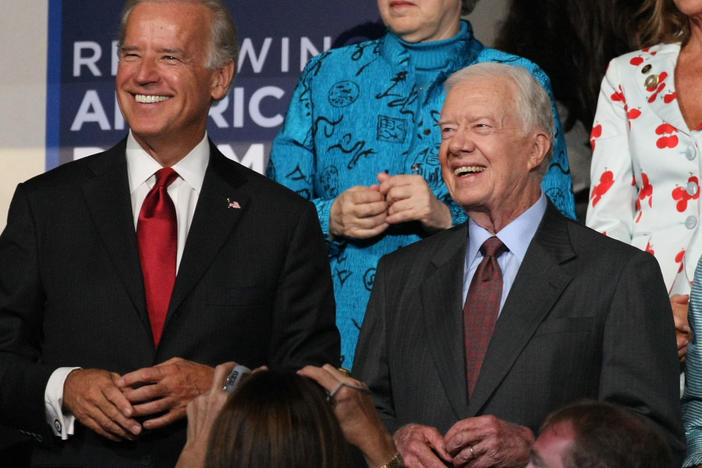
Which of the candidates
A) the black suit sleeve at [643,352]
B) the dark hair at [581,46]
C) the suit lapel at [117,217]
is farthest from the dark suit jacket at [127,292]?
the dark hair at [581,46]

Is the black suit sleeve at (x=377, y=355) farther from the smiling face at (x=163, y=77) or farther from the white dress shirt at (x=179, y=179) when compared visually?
the smiling face at (x=163, y=77)

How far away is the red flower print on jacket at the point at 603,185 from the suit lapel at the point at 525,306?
1.83 feet

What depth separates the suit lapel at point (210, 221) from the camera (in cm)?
290

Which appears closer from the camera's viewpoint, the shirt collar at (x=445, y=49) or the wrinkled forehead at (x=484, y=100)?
the wrinkled forehead at (x=484, y=100)

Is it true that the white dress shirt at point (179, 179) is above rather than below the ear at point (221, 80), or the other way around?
below

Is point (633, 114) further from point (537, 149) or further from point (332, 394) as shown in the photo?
point (332, 394)

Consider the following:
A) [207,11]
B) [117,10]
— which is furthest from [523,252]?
[117,10]

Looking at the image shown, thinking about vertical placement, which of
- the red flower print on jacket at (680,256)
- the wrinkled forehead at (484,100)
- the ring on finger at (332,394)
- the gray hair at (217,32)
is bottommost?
the ring on finger at (332,394)

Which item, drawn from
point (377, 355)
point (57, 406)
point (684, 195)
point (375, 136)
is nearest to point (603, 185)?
point (684, 195)

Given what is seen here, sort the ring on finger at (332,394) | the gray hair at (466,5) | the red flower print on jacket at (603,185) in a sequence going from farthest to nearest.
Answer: the gray hair at (466,5), the red flower print on jacket at (603,185), the ring on finger at (332,394)

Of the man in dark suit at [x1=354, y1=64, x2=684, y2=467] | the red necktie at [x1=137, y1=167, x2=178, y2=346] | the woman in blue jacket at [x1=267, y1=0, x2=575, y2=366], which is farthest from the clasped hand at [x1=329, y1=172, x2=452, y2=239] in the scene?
the red necktie at [x1=137, y1=167, x2=178, y2=346]

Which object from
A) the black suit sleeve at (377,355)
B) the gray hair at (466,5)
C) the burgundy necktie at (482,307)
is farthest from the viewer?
the gray hair at (466,5)

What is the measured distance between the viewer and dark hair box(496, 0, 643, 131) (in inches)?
161

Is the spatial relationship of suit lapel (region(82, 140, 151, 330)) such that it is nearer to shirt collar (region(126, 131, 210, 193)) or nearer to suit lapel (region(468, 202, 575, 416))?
shirt collar (region(126, 131, 210, 193))
